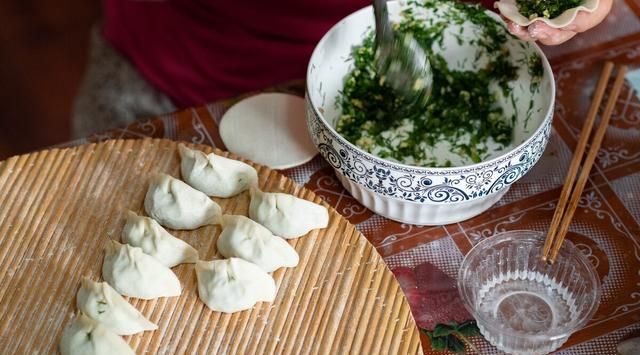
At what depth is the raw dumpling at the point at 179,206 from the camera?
1.33 m

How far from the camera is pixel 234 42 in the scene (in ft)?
6.01

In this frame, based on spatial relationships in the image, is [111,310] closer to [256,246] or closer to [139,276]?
[139,276]

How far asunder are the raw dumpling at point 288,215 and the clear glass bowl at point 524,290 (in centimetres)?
24

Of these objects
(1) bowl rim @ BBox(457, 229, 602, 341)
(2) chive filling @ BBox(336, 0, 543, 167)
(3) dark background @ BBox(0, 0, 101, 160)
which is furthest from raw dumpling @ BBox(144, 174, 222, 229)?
(3) dark background @ BBox(0, 0, 101, 160)

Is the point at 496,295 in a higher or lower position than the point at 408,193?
lower

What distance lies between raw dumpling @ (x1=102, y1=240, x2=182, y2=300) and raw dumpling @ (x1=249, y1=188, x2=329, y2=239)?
170mm

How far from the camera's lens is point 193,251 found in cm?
130

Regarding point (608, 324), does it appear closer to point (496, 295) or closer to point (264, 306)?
point (496, 295)

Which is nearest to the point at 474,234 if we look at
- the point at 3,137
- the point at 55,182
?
the point at 55,182

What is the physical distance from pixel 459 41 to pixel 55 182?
30.5 inches

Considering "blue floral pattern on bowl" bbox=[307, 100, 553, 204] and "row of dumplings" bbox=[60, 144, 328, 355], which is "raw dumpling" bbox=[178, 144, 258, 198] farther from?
"blue floral pattern on bowl" bbox=[307, 100, 553, 204]

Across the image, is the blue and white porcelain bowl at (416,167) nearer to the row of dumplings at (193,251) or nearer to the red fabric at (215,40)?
the row of dumplings at (193,251)

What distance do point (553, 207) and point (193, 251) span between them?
63 centimetres

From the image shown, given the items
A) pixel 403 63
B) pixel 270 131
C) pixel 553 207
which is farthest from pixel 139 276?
pixel 553 207
